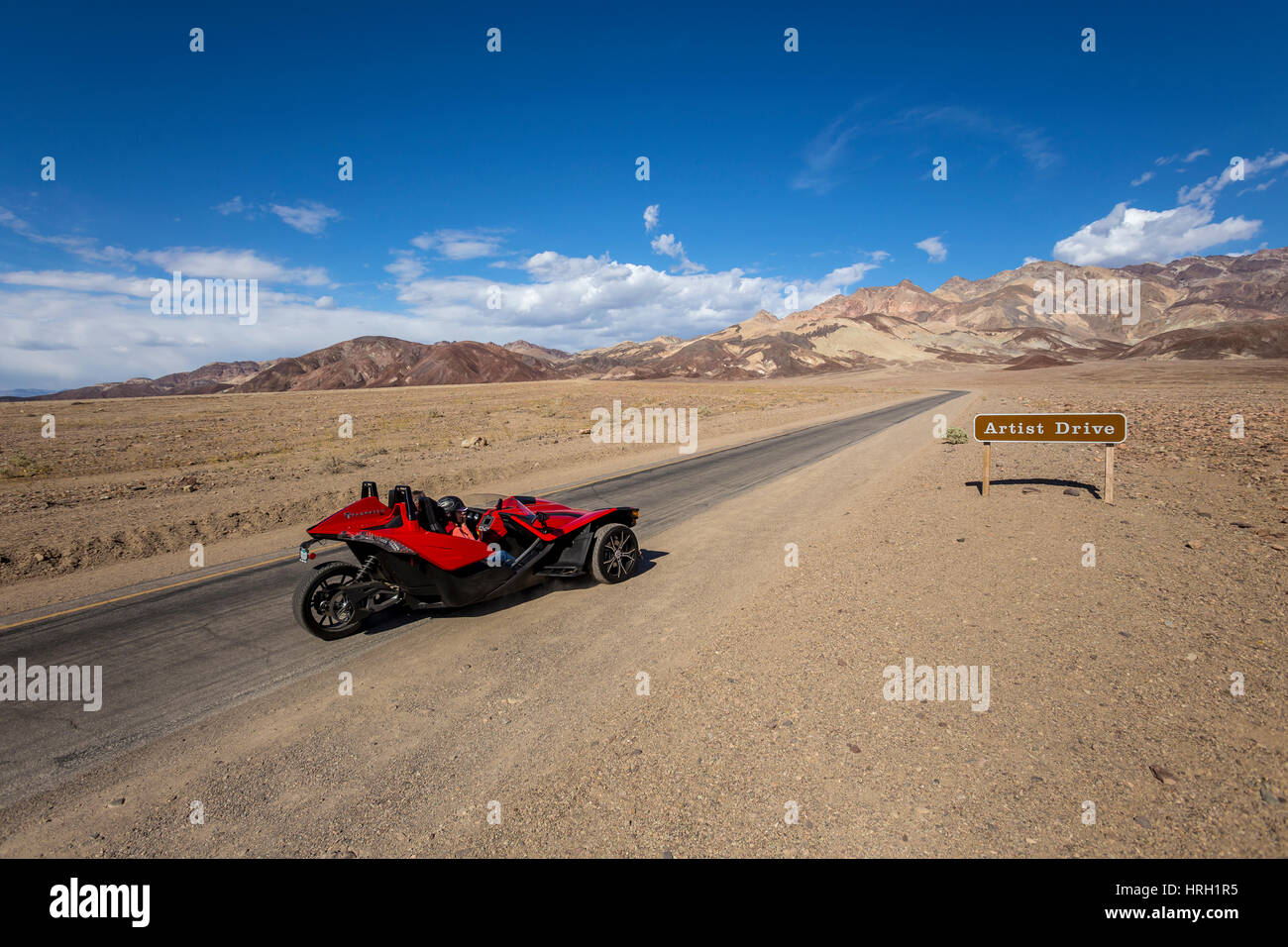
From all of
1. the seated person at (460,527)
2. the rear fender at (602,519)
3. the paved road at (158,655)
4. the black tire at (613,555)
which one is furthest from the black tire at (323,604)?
the black tire at (613,555)

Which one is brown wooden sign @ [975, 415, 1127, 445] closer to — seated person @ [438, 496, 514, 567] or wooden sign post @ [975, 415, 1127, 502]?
wooden sign post @ [975, 415, 1127, 502]

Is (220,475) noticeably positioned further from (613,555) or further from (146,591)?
(613,555)

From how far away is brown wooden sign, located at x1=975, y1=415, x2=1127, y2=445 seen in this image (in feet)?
31.2

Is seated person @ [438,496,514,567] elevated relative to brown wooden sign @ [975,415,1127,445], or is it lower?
lower

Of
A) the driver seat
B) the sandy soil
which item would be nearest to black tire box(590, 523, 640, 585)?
the driver seat

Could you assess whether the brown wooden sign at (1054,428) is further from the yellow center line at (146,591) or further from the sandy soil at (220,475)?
the yellow center line at (146,591)

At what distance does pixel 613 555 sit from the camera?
725 centimetres

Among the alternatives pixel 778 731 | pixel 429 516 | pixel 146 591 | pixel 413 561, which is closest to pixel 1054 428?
pixel 778 731

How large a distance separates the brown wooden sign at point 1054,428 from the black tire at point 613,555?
716 centimetres

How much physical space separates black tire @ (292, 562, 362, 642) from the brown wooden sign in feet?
34.3

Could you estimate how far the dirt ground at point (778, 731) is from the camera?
311cm

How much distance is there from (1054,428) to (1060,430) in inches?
4.1
